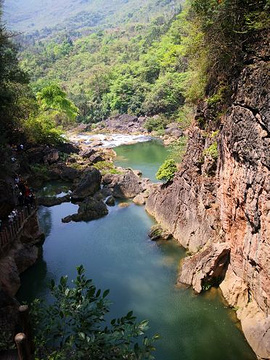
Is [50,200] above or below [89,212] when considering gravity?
below

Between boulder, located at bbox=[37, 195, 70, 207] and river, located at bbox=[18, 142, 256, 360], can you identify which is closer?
river, located at bbox=[18, 142, 256, 360]

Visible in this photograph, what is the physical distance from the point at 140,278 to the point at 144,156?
82.6 feet

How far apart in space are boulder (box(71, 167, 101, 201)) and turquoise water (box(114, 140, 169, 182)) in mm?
5766

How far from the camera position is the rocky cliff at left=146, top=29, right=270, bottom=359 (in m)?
11.1

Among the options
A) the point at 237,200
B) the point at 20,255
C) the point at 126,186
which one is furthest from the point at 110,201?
the point at 237,200

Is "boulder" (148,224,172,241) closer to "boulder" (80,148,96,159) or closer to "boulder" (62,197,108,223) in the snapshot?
"boulder" (62,197,108,223)

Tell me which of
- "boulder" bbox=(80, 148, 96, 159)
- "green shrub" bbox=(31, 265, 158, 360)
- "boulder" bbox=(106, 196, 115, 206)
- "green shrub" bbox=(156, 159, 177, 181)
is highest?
"green shrub" bbox=(31, 265, 158, 360)

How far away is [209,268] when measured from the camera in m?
14.2

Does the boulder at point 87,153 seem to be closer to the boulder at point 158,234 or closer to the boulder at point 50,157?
the boulder at point 50,157

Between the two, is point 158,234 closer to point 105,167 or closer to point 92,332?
point 92,332

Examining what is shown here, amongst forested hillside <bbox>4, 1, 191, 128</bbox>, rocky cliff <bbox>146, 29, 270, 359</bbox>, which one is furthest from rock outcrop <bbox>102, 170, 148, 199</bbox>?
forested hillside <bbox>4, 1, 191, 128</bbox>

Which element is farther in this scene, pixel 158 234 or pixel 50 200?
pixel 50 200

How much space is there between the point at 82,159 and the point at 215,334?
27.0m

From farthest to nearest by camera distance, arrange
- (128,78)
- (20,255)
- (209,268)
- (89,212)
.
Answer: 1. (128,78)
2. (89,212)
3. (20,255)
4. (209,268)
